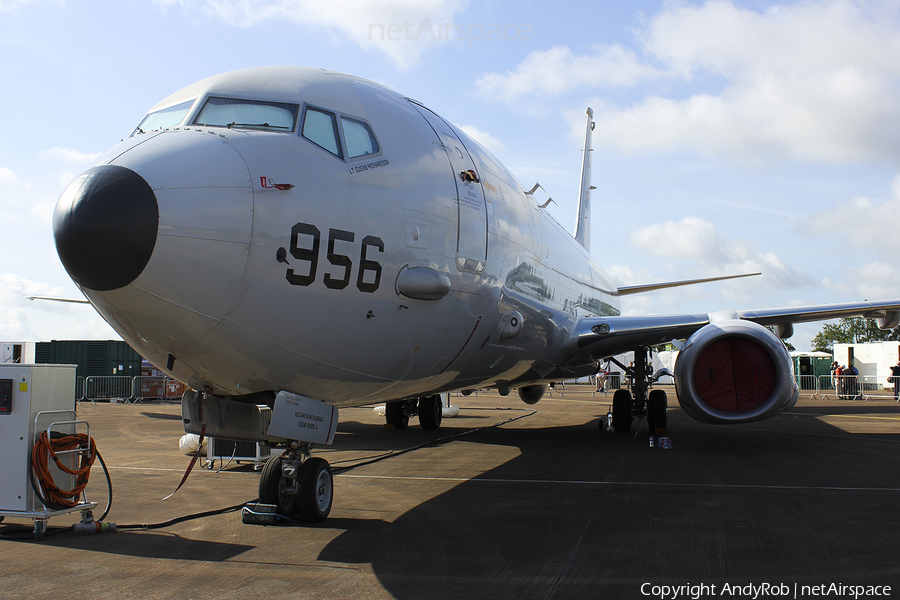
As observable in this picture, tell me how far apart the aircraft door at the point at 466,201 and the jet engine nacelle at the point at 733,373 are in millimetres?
3748

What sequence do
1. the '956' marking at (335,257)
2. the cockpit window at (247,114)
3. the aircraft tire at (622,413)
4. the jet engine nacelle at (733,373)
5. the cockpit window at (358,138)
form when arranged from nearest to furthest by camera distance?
1. the '956' marking at (335,257)
2. the cockpit window at (247,114)
3. the cockpit window at (358,138)
4. the jet engine nacelle at (733,373)
5. the aircraft tire at (622,413)

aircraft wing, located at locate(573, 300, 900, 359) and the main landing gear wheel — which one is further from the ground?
aircraft wing, located at locate(573, 300, 900, 359)

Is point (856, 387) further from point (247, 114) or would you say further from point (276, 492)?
point (247, 114)

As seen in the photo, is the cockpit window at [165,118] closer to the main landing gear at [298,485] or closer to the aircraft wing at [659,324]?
the main landing gear at [298,485]

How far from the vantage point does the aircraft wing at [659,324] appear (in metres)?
11.5

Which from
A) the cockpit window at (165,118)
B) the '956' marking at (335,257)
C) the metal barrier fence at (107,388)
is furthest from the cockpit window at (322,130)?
the metal barrier fence at (107,388)

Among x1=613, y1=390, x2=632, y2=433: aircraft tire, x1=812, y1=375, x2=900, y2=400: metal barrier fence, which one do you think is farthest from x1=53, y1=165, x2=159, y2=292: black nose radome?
x1=812, y1=375, x2=900, y2=400: metal barrier fence

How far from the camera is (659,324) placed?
38.0 ft

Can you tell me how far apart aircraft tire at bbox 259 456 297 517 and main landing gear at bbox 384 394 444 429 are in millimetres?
9117

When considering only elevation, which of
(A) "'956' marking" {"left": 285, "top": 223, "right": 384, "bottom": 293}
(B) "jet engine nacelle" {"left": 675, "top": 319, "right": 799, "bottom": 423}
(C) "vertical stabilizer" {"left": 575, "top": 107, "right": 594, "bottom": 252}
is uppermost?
(C) "vertical stabilizer" {"left": 575, "top": 107, "right": 594, "bottom": 252}

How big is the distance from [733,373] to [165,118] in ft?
24.4

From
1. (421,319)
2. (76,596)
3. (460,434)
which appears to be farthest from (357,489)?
(460,434)

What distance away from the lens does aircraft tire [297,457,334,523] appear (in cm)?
591

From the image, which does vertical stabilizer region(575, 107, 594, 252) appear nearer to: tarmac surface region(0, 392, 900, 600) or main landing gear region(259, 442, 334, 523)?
tarmac surface region(0, 392, 900, 600)
